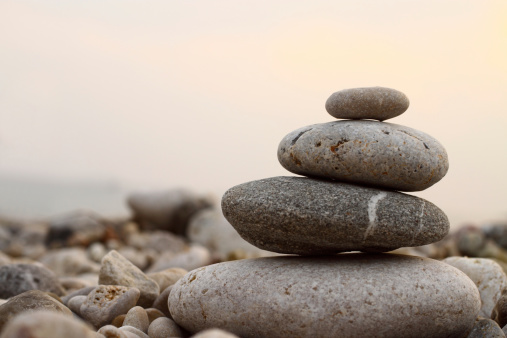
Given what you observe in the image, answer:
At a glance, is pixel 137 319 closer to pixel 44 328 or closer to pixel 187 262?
pixel 44 328

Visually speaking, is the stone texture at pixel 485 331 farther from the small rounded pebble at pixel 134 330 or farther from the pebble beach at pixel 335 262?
the small rounded pebble at pixel 134 330

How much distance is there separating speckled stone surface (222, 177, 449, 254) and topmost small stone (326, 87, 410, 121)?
2.46ft

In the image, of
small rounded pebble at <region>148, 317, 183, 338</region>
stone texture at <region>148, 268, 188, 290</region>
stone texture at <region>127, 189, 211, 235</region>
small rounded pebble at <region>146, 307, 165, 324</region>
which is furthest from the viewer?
stone texture at <region>127, 189, 211, 235</region>

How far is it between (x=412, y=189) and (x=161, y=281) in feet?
11.5

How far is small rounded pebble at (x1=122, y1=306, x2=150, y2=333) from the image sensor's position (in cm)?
519

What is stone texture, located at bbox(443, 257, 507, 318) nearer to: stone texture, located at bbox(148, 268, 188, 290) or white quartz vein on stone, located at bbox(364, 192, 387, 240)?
white quartz vein on stone, located at bbox(364, 192, 387, 240)

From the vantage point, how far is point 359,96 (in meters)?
5.19

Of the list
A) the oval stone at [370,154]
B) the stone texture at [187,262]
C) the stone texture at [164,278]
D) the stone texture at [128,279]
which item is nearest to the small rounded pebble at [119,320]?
the stone texture at [128,279]

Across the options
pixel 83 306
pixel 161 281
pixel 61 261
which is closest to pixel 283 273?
pixel 83 306

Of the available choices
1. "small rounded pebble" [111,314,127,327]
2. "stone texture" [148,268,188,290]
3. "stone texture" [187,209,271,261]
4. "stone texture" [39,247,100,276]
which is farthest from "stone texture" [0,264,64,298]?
"stone texture" [187,209,271,261]

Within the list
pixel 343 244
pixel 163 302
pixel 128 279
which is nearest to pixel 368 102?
pixel 343 244

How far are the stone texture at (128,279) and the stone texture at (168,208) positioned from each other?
11.3m

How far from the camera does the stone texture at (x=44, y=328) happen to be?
2.81m

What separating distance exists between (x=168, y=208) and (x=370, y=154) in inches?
533
